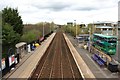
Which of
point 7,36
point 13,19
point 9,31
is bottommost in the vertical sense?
point 7,36

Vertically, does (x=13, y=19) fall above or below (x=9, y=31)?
above

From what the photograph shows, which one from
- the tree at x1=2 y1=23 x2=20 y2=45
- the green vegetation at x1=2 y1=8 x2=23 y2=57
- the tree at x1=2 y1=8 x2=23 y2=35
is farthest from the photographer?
the tree at x1=2 y1=8 x2=23 y2=35

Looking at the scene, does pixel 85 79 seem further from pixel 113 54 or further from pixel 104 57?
pixel 113 54

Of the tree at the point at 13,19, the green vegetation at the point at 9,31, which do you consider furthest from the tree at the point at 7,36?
the tree at the point at 13,19

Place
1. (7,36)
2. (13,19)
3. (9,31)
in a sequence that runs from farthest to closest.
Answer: (13,19), (9,31), (7,36)

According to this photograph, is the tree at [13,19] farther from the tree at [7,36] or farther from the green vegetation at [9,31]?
the tree at [7,36]

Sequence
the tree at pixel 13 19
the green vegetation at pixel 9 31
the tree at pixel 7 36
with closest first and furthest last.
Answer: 1. the green vegetation at pixel 9 31
2. the tree at pixel 7 36
3. the tree at pixel 13 19

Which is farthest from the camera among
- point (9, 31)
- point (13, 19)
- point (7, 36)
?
point (13, 19)

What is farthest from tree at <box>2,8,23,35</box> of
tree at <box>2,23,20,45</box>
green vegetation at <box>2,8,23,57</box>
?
tree at <box>2,23,20,45</box>

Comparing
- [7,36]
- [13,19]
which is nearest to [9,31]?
[7,36]

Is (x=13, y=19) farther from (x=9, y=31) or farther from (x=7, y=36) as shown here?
(x=7, y=36)

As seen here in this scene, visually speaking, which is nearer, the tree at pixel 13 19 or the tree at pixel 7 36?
the tree at pixel 7 36

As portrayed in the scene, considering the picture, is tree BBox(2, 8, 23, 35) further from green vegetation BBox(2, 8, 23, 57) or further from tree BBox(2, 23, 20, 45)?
tree BBox(2, 23, 20, 45)

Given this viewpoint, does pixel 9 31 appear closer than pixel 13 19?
Yes
